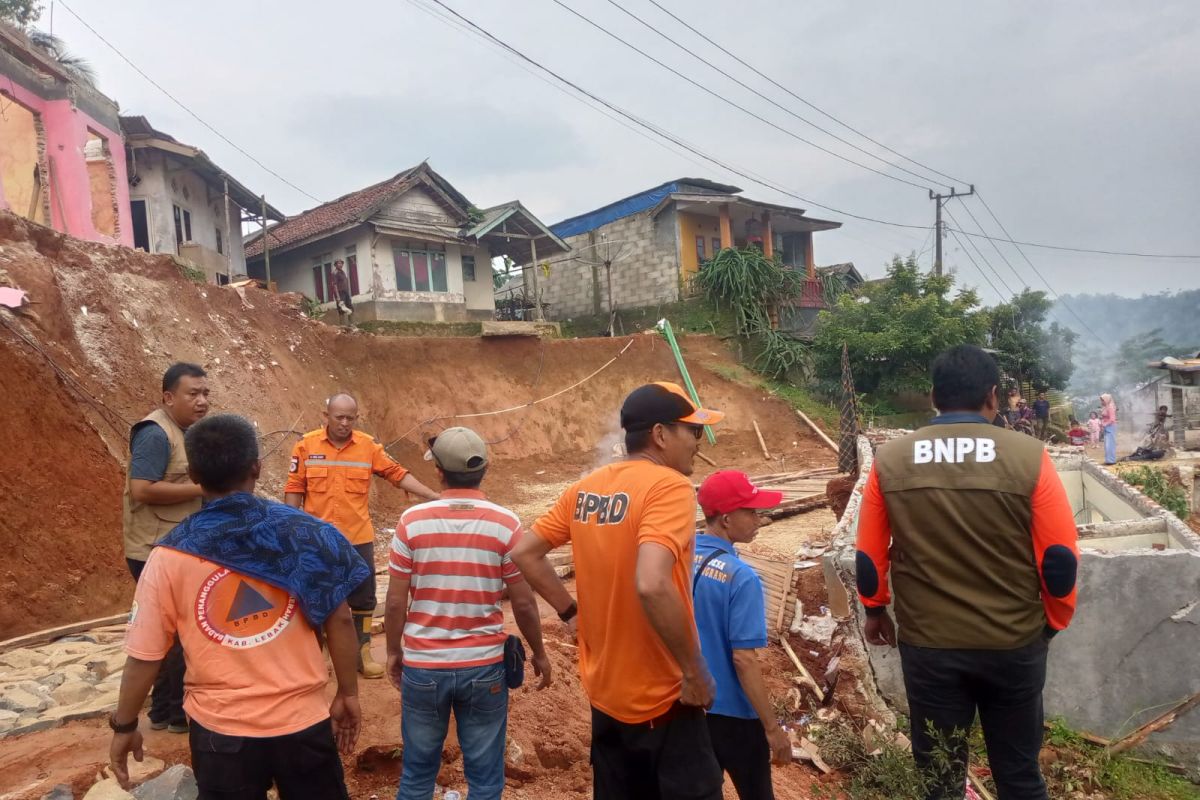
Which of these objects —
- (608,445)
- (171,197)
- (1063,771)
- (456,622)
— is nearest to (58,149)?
(171,197)

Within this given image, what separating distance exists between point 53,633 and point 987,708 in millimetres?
6176

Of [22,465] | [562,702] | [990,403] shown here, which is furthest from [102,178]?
[990,403]

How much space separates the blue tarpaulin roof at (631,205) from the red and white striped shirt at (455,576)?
22.8 metres

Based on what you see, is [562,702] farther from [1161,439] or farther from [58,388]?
[1161,439]

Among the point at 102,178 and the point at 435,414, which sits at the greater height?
the point at 102,178

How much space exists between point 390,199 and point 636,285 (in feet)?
28.2

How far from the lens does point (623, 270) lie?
25578mm

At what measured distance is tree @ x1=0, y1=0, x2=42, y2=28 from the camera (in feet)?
65.4

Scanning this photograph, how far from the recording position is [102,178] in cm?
1616

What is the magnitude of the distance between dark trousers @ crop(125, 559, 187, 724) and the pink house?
13.7 meters

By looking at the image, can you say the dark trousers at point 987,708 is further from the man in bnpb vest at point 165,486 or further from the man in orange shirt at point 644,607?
the man in bnpb vest at point 165,486


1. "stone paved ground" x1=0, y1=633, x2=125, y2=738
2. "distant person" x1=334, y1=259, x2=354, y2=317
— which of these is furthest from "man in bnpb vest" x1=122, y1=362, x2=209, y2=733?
"distant person" x1=334, y1=259, x2=354, y2=317

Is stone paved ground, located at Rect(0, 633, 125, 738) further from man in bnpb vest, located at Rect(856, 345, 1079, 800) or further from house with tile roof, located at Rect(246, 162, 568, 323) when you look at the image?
house with tile roof, located at Rect(246, 162, 568, 323)

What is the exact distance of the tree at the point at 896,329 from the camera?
1998cm
